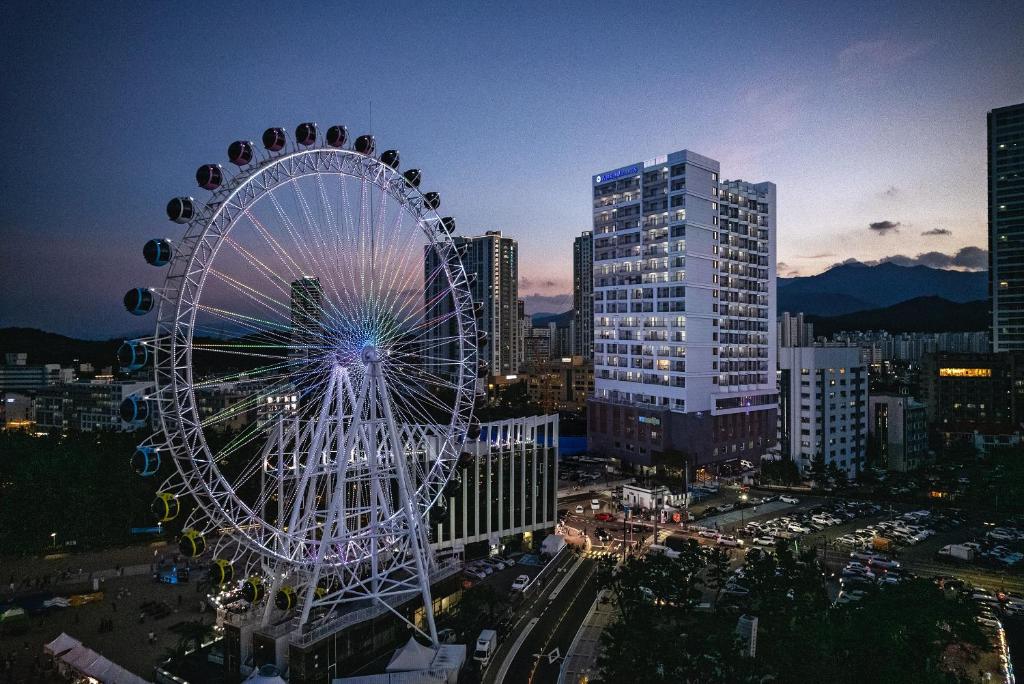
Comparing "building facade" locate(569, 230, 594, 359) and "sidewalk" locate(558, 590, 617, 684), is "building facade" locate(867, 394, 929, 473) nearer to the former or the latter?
"sidewalk" locate(558, 590, 617, 684)

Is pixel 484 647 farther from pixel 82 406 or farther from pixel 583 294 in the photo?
pixel 583 294

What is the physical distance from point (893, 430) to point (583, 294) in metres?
112

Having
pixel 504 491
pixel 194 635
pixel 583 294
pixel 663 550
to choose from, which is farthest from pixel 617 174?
pixel 583 294

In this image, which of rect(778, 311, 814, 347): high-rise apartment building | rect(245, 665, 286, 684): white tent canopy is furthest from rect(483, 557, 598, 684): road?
rect(778, 311, 814, 347): high-rise apartment building

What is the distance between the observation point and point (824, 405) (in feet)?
223

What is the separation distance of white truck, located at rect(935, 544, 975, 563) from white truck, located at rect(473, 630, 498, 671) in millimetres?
32217

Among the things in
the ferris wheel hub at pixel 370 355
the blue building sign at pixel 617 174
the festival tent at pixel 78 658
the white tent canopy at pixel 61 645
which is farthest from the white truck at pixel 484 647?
the blue building sign at pixel 617 174

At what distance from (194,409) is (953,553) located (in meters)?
46.0

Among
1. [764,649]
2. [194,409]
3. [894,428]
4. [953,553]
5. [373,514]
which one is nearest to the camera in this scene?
[194,409]

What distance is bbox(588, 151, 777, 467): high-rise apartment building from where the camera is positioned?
219 feet

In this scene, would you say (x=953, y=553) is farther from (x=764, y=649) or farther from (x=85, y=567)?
(x=85, y=567)

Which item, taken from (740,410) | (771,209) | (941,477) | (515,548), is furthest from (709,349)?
(515,548)

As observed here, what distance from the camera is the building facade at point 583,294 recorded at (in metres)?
173

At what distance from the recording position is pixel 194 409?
838 inches
